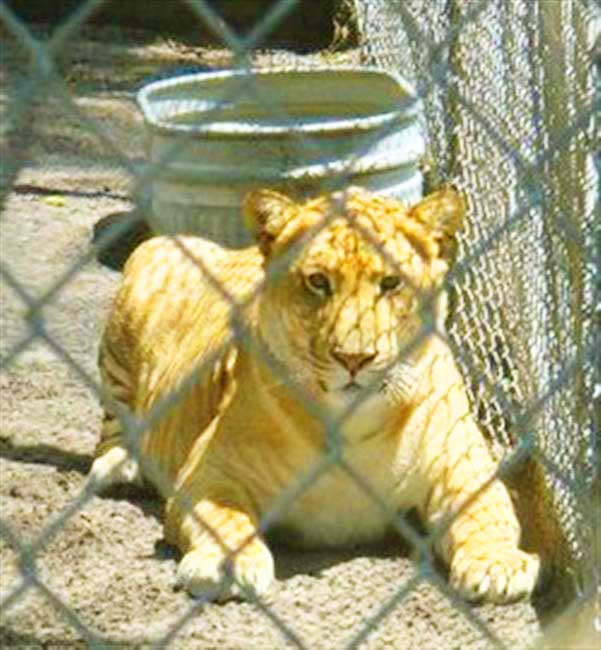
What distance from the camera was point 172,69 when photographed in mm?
8945

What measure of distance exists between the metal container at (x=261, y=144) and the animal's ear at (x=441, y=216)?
3.25 feet

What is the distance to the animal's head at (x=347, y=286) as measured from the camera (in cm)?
386

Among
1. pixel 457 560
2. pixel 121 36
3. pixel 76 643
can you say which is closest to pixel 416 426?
pixel 457 560

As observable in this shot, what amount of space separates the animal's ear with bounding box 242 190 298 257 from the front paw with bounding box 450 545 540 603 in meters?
0.67

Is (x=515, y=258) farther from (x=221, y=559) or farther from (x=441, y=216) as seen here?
(x=221, y=559)

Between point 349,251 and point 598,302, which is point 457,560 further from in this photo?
point 598,302

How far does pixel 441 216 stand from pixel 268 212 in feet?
1.03

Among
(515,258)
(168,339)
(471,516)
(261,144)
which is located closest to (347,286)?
(471,516)

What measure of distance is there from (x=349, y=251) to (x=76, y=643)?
2.75ft

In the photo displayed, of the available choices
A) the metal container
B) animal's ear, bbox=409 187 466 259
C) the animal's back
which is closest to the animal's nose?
animal's ear, bbox=409 187 466 259

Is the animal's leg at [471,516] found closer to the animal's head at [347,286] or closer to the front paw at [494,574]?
the front paw at [494,574]

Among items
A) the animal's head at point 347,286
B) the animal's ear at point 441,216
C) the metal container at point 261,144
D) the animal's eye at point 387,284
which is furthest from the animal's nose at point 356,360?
the metal container at point 261,144

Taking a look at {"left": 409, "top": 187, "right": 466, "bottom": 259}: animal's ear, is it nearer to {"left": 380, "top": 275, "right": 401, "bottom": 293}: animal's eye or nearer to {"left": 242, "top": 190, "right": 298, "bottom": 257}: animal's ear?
{"left": 380, "top": 275, "right": 401, "bottom": 293}: animal's eye

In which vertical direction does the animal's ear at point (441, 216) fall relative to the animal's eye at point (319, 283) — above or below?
above
